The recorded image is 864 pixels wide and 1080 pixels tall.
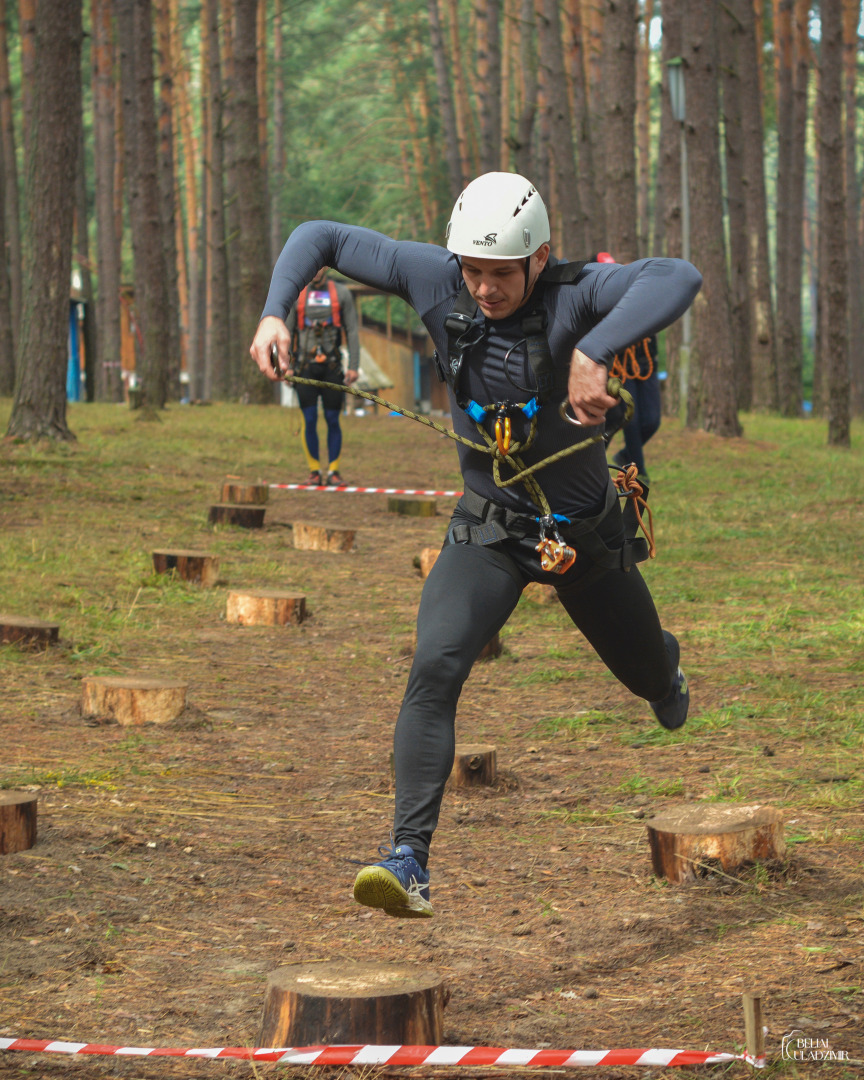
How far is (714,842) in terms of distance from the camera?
14.8 feet

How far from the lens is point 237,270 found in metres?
32.1

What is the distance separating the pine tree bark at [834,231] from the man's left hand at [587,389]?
57.0 ft

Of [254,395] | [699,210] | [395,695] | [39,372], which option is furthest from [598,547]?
[254,395]

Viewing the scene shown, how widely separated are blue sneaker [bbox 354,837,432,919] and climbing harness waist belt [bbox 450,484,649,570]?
1.01 meters

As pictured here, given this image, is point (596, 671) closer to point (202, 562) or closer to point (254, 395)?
point (202, 562)

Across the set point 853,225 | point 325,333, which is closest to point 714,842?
point 325,333

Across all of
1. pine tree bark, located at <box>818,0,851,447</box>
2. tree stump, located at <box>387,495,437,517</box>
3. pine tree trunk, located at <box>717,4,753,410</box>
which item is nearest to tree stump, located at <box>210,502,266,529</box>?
tree stump, located at <box>387,495,437,517</box>

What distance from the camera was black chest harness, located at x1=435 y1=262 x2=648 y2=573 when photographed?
13.5ft

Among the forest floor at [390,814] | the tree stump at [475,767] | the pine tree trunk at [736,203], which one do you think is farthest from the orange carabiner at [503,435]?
the pine tree trunk at [736,203]

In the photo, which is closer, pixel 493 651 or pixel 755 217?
pixel 493 651

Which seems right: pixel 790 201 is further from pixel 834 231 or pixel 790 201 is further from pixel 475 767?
pixel 475 767

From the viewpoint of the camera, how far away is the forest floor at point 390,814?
3.59 metres

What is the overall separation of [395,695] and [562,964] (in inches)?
135

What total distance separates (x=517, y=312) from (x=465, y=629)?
1.01 meters
